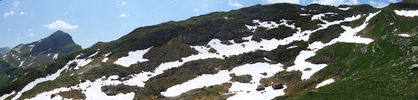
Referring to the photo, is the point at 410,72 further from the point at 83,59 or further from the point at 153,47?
the point at 83,59

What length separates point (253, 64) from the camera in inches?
3558

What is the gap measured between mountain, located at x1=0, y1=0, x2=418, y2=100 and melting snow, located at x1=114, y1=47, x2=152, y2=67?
18.2 inches

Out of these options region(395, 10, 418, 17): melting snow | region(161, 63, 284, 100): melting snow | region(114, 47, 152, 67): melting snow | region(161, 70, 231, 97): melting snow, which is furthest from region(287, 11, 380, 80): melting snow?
region(114, 47, 152, 67): melting snow

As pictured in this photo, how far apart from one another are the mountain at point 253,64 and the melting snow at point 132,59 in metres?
0.46

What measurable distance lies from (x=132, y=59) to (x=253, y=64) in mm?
59181

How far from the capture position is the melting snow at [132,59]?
10856 cm

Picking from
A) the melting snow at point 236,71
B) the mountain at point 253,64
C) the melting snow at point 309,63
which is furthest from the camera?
the melting snow at point 236,71

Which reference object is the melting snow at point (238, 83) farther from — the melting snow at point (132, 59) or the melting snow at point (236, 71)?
the melting snow at point (132, 59)

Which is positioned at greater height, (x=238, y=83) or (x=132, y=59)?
(x=132, y=59)

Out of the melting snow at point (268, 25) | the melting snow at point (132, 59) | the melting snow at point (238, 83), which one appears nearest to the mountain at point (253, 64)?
the melting snow at point (238, 83)

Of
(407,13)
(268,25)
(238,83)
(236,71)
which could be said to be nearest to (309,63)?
(238,83)

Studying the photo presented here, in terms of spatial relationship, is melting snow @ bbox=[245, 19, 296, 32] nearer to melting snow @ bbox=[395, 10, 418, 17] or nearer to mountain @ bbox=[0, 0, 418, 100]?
mountain @ bbox=[0, 0, 418, 100]

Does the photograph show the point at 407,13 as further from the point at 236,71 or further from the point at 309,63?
the point at 236,71

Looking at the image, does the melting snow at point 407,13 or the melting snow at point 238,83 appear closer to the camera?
the melting snow at point 238,83
